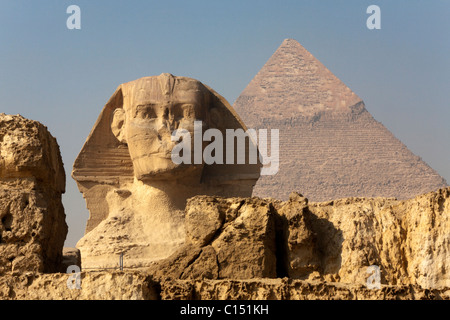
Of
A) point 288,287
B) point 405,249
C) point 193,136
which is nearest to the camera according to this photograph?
point 288,287

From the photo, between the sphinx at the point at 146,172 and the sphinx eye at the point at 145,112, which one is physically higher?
the sphinx eye at the point at 145,112

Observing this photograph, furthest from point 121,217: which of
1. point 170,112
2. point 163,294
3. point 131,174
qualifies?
point 163,294

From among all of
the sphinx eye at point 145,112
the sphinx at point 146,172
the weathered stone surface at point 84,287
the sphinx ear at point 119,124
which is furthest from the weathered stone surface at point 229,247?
the sphinx ear at point 119,124

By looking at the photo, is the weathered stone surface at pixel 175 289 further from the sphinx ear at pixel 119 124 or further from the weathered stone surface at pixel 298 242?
the sphinx ear at pixel 119 124

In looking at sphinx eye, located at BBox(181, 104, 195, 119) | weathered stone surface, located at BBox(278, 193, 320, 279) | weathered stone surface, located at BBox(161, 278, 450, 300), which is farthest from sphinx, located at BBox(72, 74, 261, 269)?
weathered stone surface, located at BBox(161, 278, 450, 300)

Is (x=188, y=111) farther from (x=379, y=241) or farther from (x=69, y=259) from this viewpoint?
(x=69, y=259)
